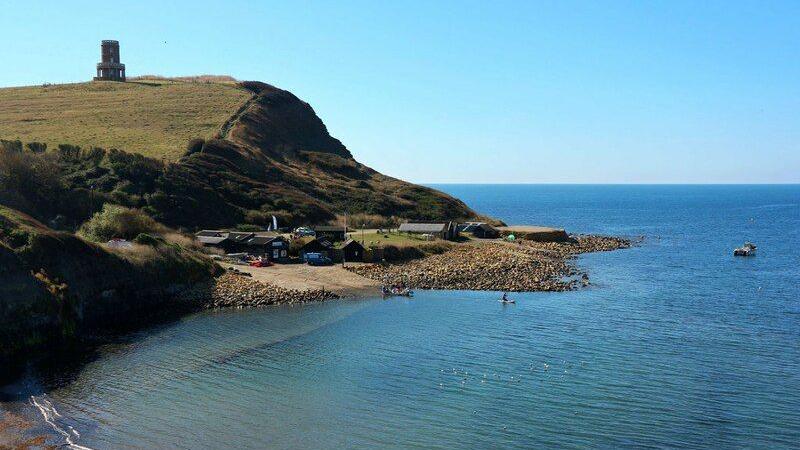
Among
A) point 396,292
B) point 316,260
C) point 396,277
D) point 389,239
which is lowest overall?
point 396,292

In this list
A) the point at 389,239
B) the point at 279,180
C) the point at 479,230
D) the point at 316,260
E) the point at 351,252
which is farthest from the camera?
the point at 279,180

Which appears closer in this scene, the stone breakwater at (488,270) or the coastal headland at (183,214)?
the coastal headland at (183,214)

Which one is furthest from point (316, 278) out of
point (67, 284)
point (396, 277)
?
point (67, 284)

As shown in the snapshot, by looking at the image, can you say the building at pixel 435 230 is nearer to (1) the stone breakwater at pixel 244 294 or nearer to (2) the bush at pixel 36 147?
(1) the stone breakwater at pixel 244 294

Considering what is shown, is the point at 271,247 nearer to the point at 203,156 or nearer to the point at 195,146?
the point at 203,156

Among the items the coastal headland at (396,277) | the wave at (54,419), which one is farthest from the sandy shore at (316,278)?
the wave at (54,419)

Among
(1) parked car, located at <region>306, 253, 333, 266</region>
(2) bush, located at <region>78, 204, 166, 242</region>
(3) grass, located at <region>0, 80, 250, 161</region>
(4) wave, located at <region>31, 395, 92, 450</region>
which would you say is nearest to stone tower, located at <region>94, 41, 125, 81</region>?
(3) grass, located at <region>0, 80, 250, 161</region>

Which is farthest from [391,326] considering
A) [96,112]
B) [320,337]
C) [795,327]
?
[96,112]
